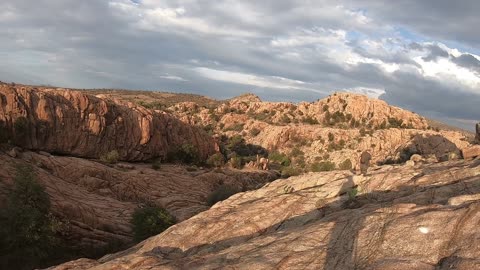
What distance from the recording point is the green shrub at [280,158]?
79688 mm

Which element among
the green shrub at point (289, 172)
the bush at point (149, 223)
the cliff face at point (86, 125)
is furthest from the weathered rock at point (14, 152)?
the green shrub at point (289, 172)

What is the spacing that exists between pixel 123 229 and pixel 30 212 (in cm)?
927

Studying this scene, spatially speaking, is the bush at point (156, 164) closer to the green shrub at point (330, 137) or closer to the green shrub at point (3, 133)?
the green shrub at point (3, 133)

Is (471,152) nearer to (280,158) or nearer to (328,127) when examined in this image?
(280,158)

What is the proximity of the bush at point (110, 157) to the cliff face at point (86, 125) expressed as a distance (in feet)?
5.49

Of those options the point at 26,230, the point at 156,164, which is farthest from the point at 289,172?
the point at 26,230

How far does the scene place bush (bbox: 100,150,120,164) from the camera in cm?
5284

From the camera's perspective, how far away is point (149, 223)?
32375 mm

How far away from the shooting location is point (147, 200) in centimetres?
4466

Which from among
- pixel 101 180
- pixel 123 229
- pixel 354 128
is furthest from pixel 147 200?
pixel 354 128

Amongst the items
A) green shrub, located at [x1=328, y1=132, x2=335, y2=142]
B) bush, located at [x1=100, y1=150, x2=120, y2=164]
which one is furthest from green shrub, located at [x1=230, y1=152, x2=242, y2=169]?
green shrub, located at [x1=328, y1=132, x2=335, y2=142]

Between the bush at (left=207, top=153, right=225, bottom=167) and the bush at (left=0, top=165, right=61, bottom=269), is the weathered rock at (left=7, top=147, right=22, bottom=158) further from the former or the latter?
the bush at (left=207, top=153, right=225, bottom=167)

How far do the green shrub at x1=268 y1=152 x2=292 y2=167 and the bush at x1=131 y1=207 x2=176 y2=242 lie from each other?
156 ft

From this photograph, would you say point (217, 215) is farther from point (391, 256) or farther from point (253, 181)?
point (253, 181)
